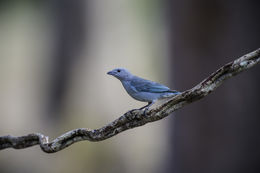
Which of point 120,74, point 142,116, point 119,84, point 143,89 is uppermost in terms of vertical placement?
point 119,84

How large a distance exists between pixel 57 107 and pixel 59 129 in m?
0.64

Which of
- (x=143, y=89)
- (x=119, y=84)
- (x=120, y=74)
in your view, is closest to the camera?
(x=143, y=89)

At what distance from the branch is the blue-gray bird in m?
1.03

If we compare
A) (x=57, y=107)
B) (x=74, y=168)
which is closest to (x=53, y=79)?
(x=57, y=107)

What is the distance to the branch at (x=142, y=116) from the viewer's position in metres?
2.19

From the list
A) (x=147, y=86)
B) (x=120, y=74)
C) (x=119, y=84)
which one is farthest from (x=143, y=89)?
(x=119, y=84)

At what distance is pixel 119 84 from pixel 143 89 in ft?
26.9

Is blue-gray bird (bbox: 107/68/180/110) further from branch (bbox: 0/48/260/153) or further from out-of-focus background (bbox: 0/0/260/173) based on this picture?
out-of-focus background (bbox: 0/0/260/173)

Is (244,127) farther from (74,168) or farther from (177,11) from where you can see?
(74,168)

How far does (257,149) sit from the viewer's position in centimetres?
492

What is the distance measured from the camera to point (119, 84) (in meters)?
12.2

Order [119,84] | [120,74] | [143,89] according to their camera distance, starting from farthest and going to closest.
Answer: [119,84], [120,74], [143,89]

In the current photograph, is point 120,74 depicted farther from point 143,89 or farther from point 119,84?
point 119,84

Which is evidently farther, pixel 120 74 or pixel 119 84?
pixel 119 84
